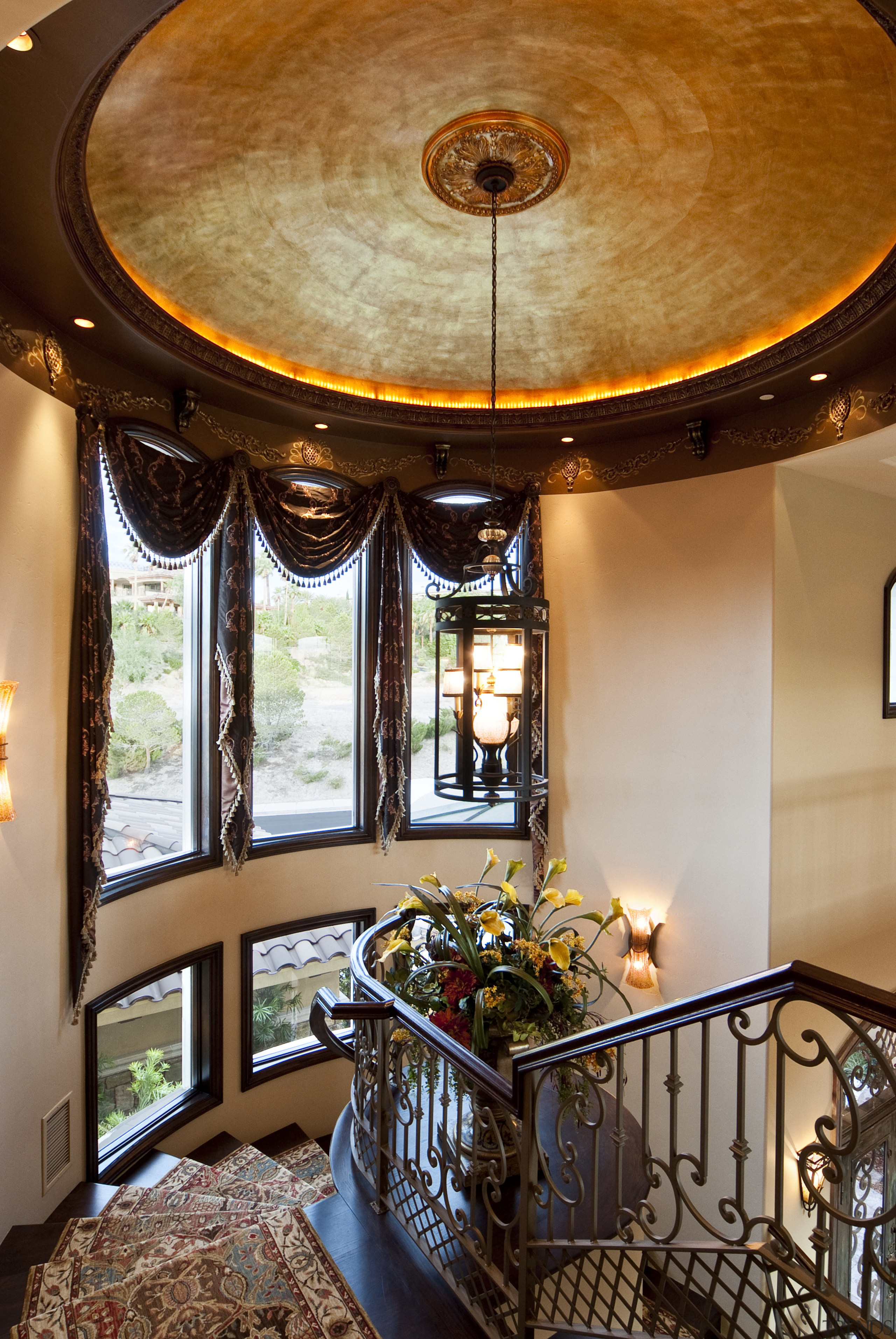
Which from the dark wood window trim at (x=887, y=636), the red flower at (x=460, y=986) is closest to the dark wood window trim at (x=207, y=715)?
the red flower at (x=460, y=986)

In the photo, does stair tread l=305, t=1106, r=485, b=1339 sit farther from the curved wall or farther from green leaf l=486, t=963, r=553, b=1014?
the curved wall

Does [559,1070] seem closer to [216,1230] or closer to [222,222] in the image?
[216,1230]

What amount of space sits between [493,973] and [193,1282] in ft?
4.19

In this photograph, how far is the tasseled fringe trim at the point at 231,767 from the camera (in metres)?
4.93

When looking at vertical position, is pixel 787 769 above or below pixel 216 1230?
above

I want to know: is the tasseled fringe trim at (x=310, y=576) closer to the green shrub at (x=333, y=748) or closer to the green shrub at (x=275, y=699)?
the green shrub at (x=275, y=699)

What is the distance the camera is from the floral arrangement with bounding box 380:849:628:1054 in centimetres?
279

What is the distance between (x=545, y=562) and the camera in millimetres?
5895

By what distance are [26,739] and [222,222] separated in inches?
98.5

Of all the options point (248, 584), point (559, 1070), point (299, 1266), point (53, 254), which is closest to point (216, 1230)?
point (299, 1266)

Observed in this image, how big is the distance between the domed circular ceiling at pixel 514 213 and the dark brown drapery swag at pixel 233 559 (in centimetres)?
82

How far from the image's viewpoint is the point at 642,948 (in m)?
5.32

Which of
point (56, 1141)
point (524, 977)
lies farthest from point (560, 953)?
point (56, 1141)

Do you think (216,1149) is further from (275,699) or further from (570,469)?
(570,469)
